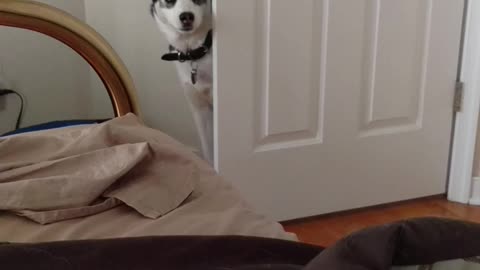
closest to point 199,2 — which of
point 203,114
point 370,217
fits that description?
point 203,114

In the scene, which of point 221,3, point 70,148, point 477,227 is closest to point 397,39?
point 221,3

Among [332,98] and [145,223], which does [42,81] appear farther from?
[145,223]

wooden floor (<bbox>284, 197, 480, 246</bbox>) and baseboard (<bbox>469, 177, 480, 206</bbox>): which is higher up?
baseboard (<bbox>469, 177, 480, 206</bbox>)

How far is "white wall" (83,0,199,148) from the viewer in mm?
2225

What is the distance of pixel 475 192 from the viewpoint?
2.31 metres

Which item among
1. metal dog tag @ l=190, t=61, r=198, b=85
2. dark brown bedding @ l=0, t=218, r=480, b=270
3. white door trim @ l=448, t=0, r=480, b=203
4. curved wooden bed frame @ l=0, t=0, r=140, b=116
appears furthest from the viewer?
white door trim @ l=448, t=0, r=480, b=203

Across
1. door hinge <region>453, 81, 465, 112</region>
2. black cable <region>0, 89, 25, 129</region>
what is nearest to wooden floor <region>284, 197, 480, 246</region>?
door hinge <region>453, 81, 465, 112</region>

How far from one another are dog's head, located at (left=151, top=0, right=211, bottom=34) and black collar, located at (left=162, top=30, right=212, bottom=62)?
0.05 m

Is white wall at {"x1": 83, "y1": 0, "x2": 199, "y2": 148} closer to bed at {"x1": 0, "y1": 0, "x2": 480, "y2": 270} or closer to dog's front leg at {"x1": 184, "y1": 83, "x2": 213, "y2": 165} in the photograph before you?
dog's front leg at {"x1": 184, "y1": 83, "x2": 213, "y2": 165}

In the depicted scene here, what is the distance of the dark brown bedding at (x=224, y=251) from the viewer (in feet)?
2.17

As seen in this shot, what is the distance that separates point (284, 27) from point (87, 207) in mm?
1133

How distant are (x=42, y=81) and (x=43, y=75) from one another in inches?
0.8

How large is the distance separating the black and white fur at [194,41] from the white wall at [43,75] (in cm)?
34

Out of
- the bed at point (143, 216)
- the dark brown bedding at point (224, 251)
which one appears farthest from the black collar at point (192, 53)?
the dark brown bedding at point (224, 251)
